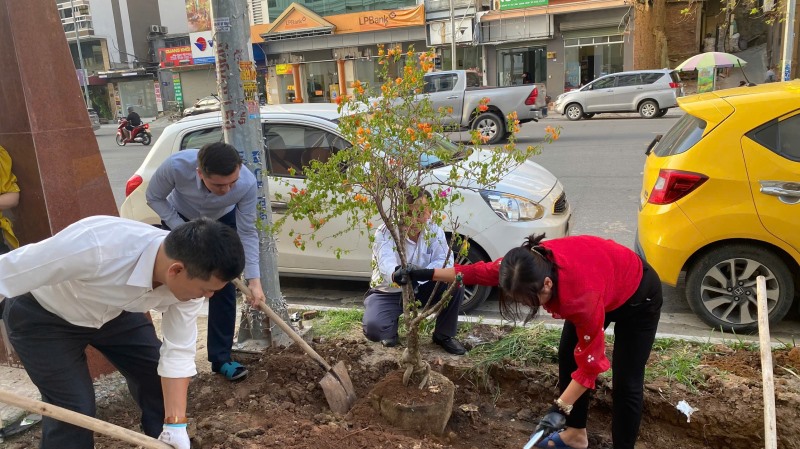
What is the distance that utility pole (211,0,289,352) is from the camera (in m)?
3.66

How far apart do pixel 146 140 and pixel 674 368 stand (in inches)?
801

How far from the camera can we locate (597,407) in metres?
3.52

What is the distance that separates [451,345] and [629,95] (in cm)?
1605

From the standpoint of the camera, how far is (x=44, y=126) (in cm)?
356

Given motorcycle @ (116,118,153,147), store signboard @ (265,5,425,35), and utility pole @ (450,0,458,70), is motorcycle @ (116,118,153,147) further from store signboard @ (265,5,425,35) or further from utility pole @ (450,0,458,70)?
utility pole @ (450,0,458,70)

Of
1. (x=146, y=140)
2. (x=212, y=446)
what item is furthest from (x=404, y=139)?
(x=146, y=140)

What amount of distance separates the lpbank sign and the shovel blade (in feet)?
119

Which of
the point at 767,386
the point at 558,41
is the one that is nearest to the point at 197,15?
the point at 558,41

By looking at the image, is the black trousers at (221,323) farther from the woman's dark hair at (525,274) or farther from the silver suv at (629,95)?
the silver suv at (629,95)

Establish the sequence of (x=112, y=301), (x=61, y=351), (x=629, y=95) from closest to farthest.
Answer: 1. (x=112, y=301)
2. (x=61, y=351)
3. (x=629, y=95)

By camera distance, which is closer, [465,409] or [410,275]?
[410,275]

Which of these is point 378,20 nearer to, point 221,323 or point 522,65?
point 522,65

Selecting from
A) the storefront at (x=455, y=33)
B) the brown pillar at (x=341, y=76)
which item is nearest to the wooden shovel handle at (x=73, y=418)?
the storefront at (x=455, y=33)

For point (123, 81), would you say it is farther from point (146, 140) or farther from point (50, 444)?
point (50, 444)
